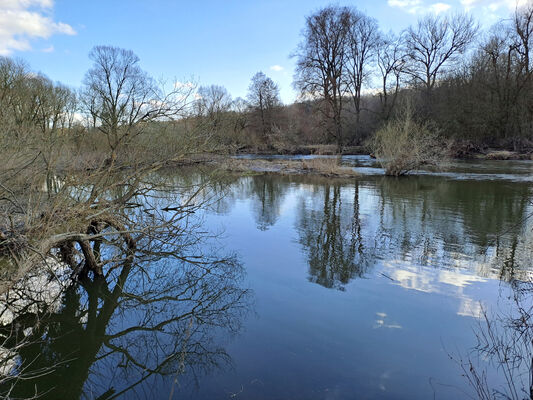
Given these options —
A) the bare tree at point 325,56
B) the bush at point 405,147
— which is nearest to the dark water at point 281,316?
the bush at point 405,147

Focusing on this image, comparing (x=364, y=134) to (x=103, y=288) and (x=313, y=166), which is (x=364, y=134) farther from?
(x=103, y=288)

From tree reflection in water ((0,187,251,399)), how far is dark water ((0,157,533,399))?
0.02 m

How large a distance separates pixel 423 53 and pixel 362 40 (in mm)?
6910

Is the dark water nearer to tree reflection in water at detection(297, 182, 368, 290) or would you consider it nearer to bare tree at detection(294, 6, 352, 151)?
tree reflection in water at detection(297, 182, 368, 290)

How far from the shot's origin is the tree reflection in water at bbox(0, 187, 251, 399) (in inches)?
161

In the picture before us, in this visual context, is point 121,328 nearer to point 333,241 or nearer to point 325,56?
point 333,241

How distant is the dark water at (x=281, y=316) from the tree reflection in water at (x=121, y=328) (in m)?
0.02

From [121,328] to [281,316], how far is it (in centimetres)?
231

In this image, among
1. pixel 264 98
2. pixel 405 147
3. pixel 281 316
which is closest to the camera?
pixel 281 316

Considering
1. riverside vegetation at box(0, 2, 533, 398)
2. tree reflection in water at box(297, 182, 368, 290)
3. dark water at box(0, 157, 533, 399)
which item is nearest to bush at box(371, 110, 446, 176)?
riverside vegetation at box(0, 2, 533, 398)

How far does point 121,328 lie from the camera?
207 inches

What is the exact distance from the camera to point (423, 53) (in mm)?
36688

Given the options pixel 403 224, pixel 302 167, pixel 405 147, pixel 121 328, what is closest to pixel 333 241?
pixel 403 224

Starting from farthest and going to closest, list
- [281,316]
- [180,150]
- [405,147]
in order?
[405,147] < [180,150] < [281,316]
